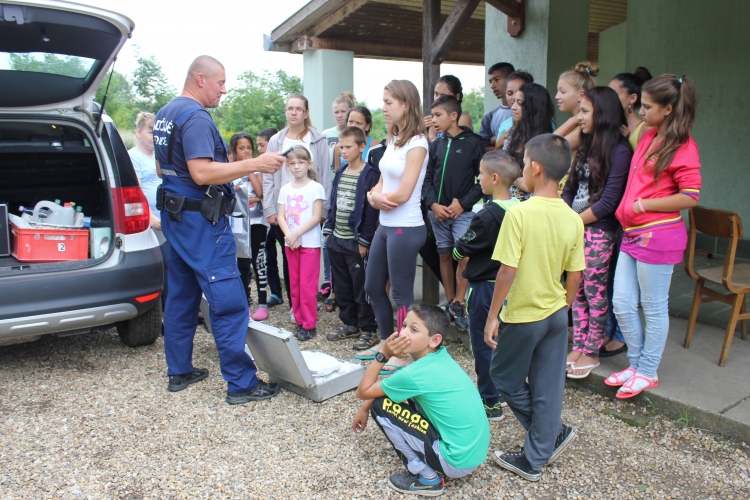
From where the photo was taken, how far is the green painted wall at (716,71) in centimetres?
648

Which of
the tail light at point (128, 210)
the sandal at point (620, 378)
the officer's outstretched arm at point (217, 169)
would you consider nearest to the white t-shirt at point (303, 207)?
the tail light at point (128, 210)

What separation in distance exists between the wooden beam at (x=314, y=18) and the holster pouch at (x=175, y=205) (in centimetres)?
586

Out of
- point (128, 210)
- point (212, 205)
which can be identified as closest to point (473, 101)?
point (128, 210)

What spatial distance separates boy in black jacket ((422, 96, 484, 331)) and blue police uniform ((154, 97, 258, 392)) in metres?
1.53

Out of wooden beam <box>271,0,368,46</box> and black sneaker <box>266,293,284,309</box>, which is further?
wooden beam <box>271,0,368,46</box>

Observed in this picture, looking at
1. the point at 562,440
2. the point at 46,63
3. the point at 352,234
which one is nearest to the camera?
the point at 562,440

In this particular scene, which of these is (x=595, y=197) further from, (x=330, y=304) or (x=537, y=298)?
(x=330, y=304)

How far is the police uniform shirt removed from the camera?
329 cm

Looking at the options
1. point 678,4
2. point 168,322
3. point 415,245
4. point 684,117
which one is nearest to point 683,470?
point 684,117

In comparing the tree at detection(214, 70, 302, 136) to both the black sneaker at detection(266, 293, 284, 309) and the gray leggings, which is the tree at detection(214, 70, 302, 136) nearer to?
the black sneaker at detection(266, 293, 284, 309)

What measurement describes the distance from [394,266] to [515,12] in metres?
2.95

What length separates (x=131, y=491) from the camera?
107 inches

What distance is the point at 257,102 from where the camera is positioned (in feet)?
59.8

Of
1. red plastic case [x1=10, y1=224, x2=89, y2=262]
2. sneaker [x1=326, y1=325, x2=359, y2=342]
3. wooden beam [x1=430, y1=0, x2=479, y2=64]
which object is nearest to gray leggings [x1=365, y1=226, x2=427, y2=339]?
sneaker [x1=326, y1=325, x2=359, y2=342]
